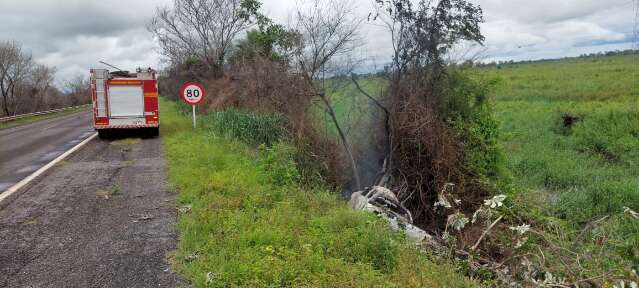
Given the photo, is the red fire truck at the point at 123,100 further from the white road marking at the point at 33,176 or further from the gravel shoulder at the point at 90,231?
the gravel shoulder at the point at 90,231

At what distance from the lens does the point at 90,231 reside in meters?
5.69

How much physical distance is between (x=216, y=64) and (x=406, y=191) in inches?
849

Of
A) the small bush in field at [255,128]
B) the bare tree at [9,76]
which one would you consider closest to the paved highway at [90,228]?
the small bush in field at [255,128]

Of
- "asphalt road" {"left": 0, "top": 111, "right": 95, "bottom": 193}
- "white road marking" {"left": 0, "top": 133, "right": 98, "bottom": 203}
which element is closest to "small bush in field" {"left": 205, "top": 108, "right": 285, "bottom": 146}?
"white road marking" {"left": 0, "top": 133, "right": 98, "bottom": 203}

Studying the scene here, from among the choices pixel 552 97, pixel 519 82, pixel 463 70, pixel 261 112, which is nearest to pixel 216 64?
pixel 261 112

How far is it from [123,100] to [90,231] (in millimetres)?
11004

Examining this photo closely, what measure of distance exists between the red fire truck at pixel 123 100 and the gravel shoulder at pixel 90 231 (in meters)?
6.10

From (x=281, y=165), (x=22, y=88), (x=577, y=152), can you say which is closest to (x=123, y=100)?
(x=281, y=165)

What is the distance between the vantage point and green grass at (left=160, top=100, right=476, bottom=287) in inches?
170

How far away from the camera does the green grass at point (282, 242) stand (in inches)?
170

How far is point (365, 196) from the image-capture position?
8.59 meters

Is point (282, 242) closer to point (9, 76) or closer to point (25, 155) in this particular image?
point (25, 155)

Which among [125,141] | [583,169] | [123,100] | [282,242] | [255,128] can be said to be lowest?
[583,169]

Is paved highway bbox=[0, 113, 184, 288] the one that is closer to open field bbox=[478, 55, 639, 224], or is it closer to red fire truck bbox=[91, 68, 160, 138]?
red fire truck bbox=[91, 68, 160, 138]
